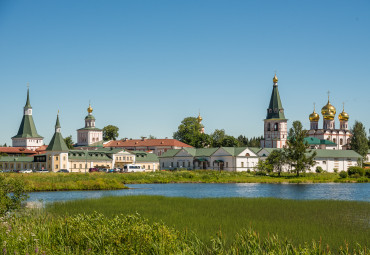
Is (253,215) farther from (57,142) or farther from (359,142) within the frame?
(359,142)

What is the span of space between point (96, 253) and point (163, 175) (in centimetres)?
5856

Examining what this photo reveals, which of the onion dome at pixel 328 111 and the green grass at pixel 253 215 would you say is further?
the onion dome at pixel 328 111

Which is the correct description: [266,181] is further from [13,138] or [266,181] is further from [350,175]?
[13,138]

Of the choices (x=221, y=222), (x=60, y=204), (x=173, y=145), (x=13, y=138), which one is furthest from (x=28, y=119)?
(x=221, y=222)

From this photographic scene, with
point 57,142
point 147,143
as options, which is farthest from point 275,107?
point 57,142

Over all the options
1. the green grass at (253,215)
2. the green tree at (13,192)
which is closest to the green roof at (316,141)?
the green grass at (253,215)

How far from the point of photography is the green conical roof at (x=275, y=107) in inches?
4456

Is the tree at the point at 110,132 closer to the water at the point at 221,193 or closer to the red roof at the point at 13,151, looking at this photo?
the red roof at the point at 13,151

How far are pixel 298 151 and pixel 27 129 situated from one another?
8115 cm

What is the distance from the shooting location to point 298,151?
76938 millimetres

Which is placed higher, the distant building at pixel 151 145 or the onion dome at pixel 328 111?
the onion dome at pixel 328 111

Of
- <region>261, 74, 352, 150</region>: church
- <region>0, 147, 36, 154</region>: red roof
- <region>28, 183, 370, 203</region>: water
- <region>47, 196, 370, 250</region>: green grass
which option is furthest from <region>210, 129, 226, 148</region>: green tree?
<region>47, 196, 370, 250</region>: green grass

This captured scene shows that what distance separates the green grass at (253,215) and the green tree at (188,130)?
97.5 meters

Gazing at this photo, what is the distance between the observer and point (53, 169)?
284 ft
